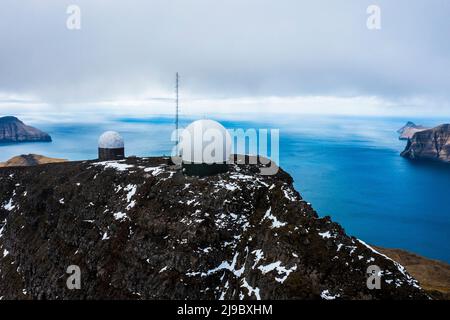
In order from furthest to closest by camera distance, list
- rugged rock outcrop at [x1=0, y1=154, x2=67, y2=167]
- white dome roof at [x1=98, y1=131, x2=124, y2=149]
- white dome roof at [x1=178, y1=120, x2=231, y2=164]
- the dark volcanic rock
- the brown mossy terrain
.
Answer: rugged rock outcrop at [x1=0, y1=154, x2=67, y2=167] → white dome roof at [x1=98, y1=131, x2=124, y2=149] → the brown mossy terrain → white dome roof at [x1=178, y1=120, x2=231, y2=164] → the dark volcanic rock

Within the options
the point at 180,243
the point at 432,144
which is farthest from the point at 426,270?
the point at 432,144

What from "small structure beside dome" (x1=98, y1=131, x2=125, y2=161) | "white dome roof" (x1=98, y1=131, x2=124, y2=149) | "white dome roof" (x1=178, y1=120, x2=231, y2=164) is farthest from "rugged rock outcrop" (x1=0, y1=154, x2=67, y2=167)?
"white dome roof" (x1=178, y1=120, x2=231, y2=164)

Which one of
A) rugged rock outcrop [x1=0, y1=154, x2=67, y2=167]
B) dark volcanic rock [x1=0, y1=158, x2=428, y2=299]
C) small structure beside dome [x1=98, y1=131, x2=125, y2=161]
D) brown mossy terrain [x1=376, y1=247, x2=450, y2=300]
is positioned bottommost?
brown mossy terrain [x1=376, y1=247, x2=450, y2=300]

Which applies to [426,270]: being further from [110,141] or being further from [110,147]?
[110,141]

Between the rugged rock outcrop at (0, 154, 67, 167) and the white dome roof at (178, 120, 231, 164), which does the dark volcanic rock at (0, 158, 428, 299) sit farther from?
the rugged rock outcrop at (0, 154, 67, 167)
